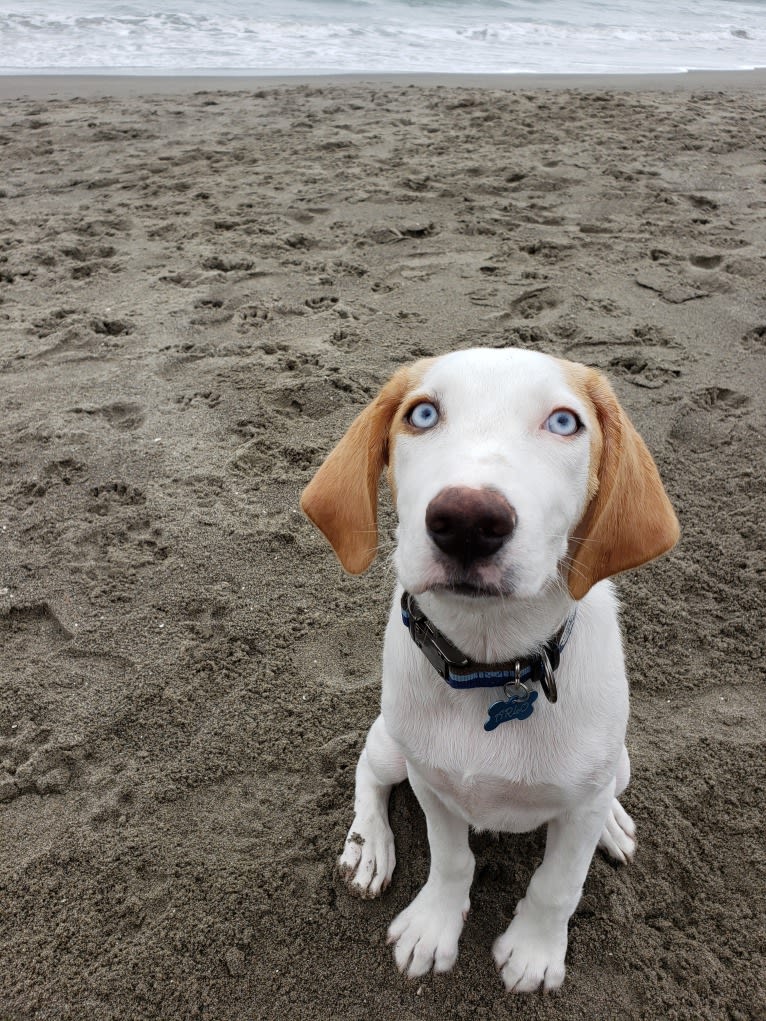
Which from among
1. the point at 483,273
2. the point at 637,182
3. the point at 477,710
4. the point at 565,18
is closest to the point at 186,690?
the point at 477,710

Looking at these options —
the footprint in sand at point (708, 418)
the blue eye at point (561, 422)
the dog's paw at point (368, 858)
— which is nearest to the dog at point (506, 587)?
the blue eye at point (561, 422)

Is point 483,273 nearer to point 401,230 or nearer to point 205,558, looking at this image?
point 401,230

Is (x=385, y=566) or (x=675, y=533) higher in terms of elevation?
(x=675, y=533)

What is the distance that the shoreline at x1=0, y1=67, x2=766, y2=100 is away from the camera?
896 cm

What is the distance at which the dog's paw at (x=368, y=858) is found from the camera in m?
2.14

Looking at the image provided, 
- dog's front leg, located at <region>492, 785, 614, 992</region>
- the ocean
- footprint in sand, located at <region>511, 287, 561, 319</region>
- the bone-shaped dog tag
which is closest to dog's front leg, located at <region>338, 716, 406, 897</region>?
dog's front leg, located at <region>492, 785, 614, 992</region>

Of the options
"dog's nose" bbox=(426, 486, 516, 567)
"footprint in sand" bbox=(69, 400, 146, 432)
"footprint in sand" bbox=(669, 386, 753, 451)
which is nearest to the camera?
"dog's nose" bbox=(426, 486, 516, 567)

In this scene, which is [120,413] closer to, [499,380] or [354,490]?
[354,490]

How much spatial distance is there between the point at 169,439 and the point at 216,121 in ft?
17.8

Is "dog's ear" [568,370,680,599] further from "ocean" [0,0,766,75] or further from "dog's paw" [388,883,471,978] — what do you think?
"ocean" [0,0,766,75]

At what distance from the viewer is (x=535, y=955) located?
192cm

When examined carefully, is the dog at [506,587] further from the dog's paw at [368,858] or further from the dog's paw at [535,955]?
the dog's paw at [368,858]

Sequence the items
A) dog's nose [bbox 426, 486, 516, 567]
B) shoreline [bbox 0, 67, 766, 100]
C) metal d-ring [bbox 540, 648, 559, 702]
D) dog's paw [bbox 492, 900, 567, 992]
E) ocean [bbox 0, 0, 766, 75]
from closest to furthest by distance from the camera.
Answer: dog's nose [bbox 426, 486, 516, 567], metal d-ring [bbox 540, 648, 559, 702], dog's paw [bbox 492, 900, 567, 992], shoreline [bbox 0, 67, 766, 100], ocean [bbox 0, 0, 766, 75]

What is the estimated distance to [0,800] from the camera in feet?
7.56
